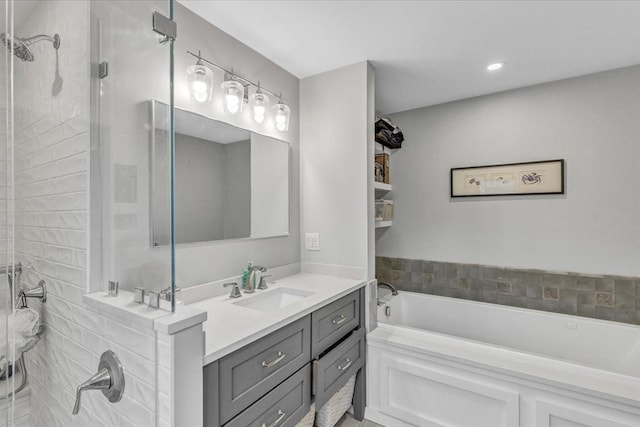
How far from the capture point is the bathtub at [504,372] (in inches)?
54.6

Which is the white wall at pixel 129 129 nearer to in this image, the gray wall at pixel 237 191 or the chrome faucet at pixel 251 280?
the gray wall at pixel 237 191

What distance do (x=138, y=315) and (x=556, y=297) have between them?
2.84m

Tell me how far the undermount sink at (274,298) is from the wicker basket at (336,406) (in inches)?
24.0

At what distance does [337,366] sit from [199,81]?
1.73 metres

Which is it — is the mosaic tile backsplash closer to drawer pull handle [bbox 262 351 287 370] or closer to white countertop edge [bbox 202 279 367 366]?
white countertop edge [bbox 202 279 367 366]

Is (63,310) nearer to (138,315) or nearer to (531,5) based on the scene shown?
(138,315)

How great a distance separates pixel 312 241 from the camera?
225cm

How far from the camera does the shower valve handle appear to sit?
3.12 ft

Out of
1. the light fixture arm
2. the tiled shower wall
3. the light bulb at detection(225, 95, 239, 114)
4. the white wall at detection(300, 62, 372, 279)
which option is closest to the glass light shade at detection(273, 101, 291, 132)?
the light fixture arm

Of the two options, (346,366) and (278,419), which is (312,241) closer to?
(346,366)

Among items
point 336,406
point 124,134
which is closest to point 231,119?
point 124,134

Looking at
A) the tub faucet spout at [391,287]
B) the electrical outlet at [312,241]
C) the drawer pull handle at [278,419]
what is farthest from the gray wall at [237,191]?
the tub faucet spout at [391,287]

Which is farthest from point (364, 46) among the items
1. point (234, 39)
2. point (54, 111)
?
point (54, 111)

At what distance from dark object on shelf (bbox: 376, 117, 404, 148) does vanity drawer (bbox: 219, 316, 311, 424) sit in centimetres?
173
